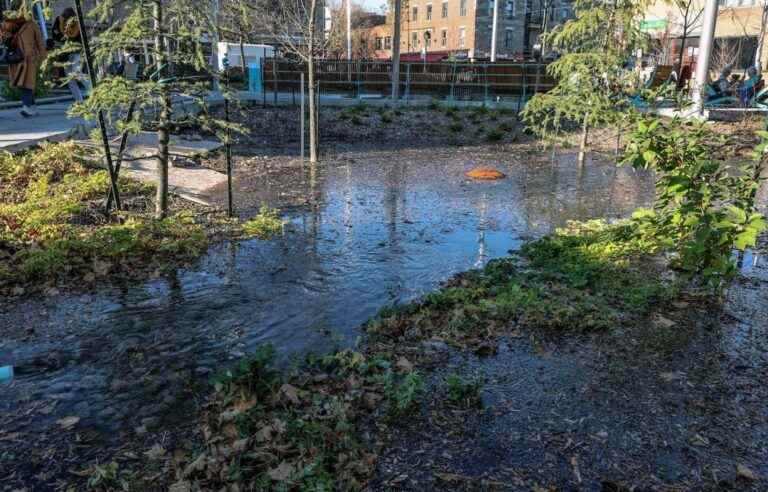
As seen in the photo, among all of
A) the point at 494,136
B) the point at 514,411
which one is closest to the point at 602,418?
the point at 514,411

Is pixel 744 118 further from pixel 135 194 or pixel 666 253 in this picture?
pixel 135 194

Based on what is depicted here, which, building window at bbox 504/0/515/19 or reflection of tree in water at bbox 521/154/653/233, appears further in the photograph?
building window at bbox 504/0/515/19

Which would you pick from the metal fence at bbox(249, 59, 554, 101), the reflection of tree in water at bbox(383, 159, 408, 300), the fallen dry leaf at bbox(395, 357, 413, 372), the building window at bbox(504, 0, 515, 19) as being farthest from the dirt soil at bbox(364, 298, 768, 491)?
the building window at bbox(504, 0, 515, 19)

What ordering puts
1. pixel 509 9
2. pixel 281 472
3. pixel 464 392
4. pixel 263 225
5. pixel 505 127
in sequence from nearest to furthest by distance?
pixel 281 472 → pixel 464 392 → pixel 263 225 → pixel 505 127 → pixel 509 9

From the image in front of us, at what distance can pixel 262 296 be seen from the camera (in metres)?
5.39

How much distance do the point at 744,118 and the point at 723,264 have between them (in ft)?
53.4

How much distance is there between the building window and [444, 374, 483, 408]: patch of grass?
65.2 meters

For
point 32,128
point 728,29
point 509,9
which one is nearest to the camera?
point 32,128

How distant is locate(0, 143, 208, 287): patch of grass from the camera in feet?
18.6

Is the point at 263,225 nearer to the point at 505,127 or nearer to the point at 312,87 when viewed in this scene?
the point at 312,87

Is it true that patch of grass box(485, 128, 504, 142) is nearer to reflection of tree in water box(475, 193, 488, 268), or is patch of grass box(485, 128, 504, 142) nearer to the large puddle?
the large puddle

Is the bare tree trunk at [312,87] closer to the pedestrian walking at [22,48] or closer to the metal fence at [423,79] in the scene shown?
the pedestrian walking at [22,48]

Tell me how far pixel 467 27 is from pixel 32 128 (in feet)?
181

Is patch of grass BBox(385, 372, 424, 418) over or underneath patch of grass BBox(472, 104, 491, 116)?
underneath
